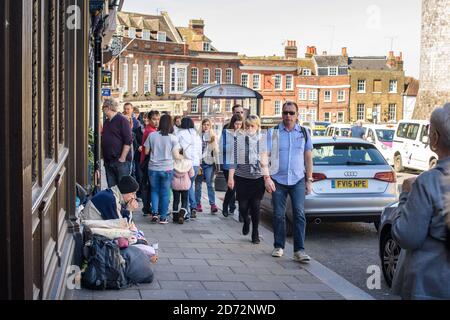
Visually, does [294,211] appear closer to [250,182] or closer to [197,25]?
[250,182]

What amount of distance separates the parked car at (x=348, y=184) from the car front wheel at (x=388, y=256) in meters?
2.94

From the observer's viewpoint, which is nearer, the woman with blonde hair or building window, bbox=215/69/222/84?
the woman with blonde hair

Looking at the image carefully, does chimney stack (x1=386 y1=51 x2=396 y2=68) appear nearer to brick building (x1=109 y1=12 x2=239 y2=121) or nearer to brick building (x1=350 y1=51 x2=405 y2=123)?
brick building (x1=350 y1=51 x2=405 y2=123)

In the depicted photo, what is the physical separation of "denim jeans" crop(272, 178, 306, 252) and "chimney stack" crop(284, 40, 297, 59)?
84910mm

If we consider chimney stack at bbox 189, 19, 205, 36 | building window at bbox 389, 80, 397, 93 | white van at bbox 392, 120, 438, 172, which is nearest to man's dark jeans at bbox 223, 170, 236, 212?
white van at bbox 392, 120, 438, 172

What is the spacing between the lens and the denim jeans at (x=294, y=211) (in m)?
8.98

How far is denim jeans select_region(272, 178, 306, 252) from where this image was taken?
898 cm

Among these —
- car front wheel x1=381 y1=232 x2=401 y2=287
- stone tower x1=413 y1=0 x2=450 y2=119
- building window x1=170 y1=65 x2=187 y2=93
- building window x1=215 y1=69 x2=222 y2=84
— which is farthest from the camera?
building window x1=215 y1=69 x2=222 y2=84

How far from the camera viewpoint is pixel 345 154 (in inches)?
459

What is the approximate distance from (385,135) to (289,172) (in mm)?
22791

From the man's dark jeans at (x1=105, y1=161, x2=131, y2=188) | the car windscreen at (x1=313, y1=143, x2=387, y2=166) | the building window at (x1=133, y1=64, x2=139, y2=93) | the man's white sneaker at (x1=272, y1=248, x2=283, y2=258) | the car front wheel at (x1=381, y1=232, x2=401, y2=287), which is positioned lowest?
the man's white sneaker at (x1=272, y1=248, x2=283, y2=258)

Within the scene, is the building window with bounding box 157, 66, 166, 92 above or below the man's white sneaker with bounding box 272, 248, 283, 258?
above

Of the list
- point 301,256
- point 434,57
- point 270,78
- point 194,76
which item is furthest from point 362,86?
point 301,256

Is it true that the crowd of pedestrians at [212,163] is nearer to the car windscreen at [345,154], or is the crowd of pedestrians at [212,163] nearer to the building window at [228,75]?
the car windscreen at [345,154]
